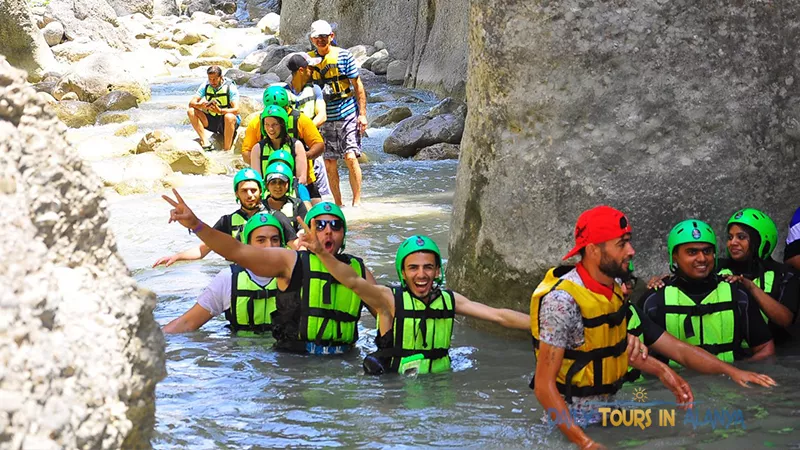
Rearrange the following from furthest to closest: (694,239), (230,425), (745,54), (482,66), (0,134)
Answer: (482,66) → (745,54) → (694,239) → (230,425) → (0,134)

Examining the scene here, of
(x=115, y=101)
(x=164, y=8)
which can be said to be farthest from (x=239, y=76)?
(x=164, y=8)

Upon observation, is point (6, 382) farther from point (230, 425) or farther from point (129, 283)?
point (230, 425)

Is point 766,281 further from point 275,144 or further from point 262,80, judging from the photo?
point 262,80

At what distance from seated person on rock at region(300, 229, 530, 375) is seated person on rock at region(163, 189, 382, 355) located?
307 millimetres

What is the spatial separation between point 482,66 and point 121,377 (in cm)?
391

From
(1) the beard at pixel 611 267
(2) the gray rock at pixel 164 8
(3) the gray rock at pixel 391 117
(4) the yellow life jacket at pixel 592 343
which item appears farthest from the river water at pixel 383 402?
(2) the gray rock at pixel 164 8

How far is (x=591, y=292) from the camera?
13.3 ft

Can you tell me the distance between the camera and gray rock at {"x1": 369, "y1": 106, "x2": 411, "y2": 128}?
17609 millimetres

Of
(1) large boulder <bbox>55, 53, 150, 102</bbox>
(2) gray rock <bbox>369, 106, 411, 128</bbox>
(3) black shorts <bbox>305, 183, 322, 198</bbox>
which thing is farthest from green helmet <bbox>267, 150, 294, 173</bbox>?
(1) large boulder <bbox>55, 53, 150, 102</bbox>

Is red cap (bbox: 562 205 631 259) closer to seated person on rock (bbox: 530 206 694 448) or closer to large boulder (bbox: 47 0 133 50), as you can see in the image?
seated person on rock (bbox: 530 206 694 448)

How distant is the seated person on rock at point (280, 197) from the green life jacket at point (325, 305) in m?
1.37

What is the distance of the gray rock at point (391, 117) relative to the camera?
57.8ft

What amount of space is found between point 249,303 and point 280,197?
3.58 ft

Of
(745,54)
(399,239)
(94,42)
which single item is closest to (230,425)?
(745,54)
